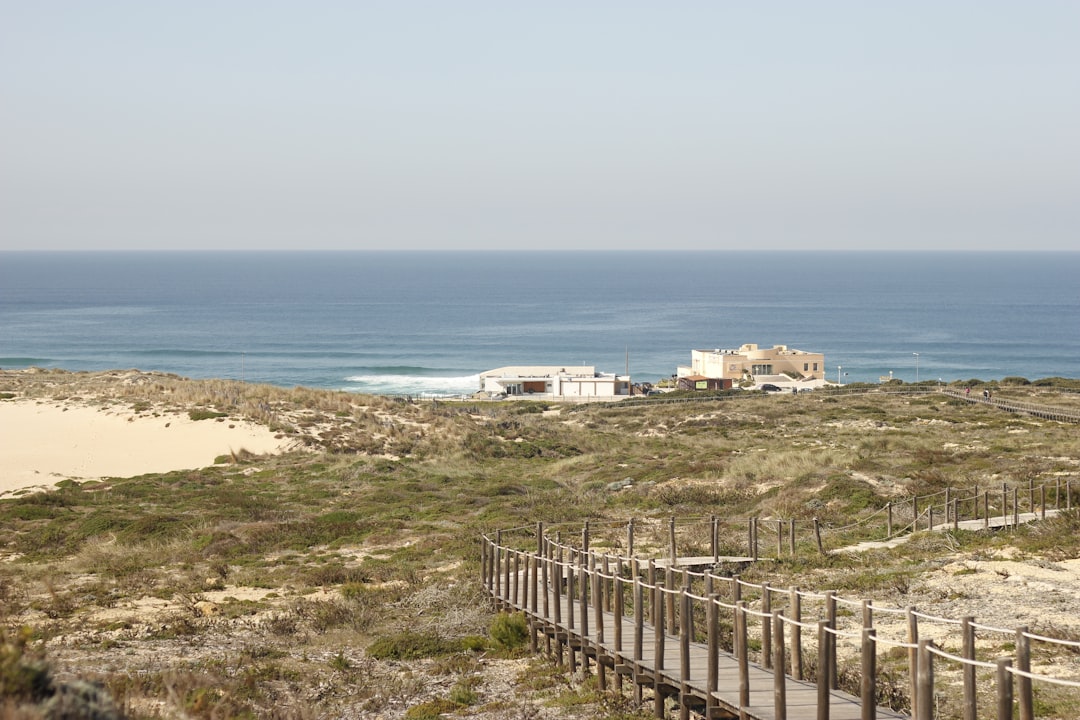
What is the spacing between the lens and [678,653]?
11992 millimetres

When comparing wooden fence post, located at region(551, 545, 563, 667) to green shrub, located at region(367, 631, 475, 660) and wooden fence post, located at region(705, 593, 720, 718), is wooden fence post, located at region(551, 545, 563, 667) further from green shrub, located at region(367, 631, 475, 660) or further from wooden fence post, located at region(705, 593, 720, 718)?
wooden fence post, located at region(705, 593, 720, 718)

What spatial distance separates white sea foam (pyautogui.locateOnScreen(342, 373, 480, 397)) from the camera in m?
98.4

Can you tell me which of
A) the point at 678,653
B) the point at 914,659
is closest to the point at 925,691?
the point at 914,659

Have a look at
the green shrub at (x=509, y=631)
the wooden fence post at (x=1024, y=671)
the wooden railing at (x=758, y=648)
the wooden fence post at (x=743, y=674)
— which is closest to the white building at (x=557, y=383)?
the wooden railing at (x=758, y=648)

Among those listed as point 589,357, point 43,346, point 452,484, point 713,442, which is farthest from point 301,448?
point 43,346

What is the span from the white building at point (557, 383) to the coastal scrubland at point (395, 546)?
1584 inches

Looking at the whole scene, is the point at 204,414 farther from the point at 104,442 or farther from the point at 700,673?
the point at 700,673

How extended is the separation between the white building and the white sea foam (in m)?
3.97

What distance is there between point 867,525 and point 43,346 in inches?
4867

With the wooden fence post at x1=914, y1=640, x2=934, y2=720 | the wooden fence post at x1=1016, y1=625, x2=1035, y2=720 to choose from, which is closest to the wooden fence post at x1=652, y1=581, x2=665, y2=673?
the wooden fence post at x1=914, y1=640, x2=934, y2=720

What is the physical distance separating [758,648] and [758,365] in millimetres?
85405

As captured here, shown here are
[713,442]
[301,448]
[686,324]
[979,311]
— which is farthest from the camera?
[979,311]

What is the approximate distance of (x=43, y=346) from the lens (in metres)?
127

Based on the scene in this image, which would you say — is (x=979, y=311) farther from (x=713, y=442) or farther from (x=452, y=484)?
(x=452, y=484)
